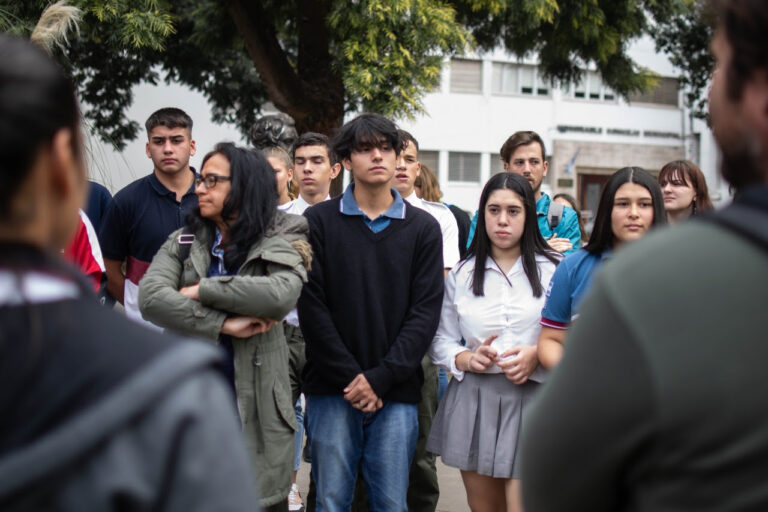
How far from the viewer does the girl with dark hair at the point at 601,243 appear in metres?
3.73

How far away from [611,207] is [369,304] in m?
1.20

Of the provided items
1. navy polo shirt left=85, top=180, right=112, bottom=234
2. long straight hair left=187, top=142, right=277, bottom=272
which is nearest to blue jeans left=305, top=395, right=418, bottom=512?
long straight hair left=187, top=142, right=277, bottom=272

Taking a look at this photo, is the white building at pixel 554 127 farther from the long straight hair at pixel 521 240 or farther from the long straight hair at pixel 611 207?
the long straight hair at pixel 611 207

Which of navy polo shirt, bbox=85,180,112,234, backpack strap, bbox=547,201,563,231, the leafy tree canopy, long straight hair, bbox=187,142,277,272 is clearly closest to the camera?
long straight hair, bbox=187,142,277,272

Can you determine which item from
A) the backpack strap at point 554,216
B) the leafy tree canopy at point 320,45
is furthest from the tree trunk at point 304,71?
the backpack strap at point 554,216

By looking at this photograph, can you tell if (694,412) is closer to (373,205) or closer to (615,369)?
(615,369)

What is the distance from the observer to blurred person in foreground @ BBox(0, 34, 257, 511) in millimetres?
1060

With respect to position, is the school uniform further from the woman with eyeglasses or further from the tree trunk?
the tree trunk

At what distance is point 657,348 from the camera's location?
112 centimetres

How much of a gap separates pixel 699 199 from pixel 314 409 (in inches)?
104

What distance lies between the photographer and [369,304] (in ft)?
13.3

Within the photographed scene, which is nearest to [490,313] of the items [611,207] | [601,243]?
[601,243]

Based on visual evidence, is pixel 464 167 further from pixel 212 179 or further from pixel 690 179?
pixel 212 179

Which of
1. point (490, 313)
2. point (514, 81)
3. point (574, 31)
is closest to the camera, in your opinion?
point (490, 313)
